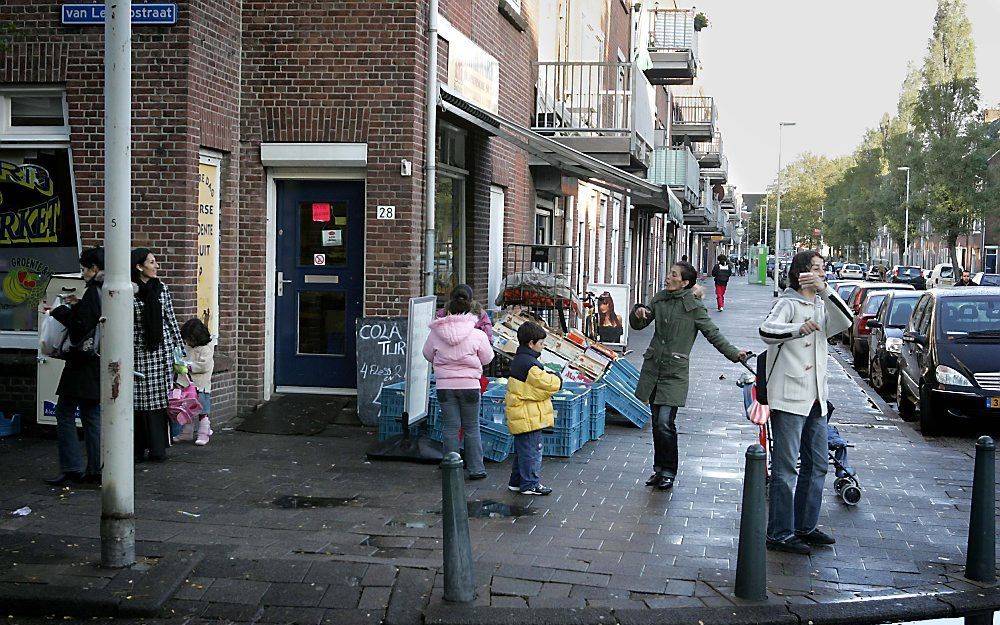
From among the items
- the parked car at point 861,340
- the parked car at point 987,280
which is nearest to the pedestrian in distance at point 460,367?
the parked car at point 861,340

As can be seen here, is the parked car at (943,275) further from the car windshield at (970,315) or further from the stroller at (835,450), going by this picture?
the stroller at (835,450)

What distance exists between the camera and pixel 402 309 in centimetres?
1134

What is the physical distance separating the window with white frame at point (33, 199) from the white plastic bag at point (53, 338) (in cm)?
231

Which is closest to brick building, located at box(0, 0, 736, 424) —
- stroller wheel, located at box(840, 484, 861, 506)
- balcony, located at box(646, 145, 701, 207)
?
stroller wheel, located at box(840, 484, 861, 506)

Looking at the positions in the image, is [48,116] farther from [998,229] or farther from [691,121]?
[998,229]

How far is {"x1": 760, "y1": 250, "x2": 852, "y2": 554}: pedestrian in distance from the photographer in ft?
23.3

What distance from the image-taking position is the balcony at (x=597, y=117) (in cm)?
1675

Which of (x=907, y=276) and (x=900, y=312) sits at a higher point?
(x=907, y=276)

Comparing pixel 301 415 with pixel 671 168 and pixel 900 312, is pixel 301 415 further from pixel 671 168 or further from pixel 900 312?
Result: pixel 671 168

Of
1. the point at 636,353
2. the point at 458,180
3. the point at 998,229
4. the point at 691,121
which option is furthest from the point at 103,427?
the point at 998,229

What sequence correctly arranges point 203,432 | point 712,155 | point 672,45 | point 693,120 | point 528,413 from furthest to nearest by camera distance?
1. point 712,155
2. point 693,120
3. point 672,45
4. point 203,432
5. point 528,413

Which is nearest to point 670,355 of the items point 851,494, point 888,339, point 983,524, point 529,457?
point 529,457

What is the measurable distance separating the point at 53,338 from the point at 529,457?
371cm

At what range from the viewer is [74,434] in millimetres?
8453
